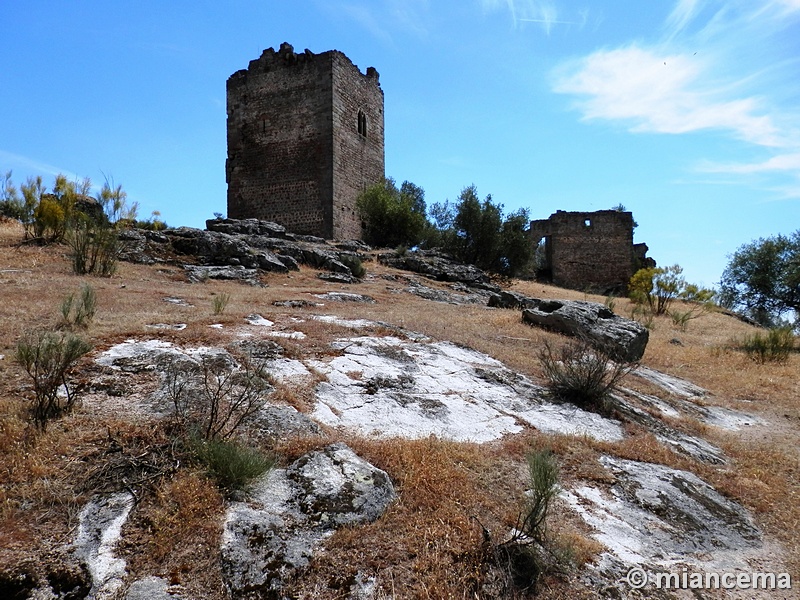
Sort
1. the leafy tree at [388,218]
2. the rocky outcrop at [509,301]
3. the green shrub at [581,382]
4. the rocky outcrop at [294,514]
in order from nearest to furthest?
the rocky outcrop at [294,514] < the green shrub at [581,382] < the rocky outcrop at [509,301] < the leafy tree at [388,218]

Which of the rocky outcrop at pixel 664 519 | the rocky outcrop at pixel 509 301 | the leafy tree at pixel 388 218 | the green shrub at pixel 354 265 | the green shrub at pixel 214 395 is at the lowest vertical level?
the rocky outcrop at pixel 664 519

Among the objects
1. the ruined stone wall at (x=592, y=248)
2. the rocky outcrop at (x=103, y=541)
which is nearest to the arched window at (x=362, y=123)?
the ruined stone wall at (x=592, y=248)

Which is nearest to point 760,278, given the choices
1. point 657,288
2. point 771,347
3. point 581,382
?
point 657,288

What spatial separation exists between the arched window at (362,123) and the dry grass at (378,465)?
675 inches

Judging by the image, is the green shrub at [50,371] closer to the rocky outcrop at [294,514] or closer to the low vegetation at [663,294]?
the rocky outcrop at [294,514]

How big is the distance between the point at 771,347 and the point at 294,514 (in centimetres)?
1115

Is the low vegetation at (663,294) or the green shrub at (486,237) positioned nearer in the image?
the low vegetation at (663,294)

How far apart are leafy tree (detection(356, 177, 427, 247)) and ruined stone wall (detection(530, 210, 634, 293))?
32.2 ft

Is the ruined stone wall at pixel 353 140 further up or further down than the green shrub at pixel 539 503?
further up

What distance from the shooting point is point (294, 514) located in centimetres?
351

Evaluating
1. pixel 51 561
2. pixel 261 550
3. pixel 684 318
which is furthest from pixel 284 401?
pixel 684 318

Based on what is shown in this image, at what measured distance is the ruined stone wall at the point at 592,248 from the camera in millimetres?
31250

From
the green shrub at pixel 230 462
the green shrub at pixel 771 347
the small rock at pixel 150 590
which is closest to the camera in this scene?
the small rock at pixel 150 590

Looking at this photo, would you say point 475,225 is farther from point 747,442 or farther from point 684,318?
point 747,442
